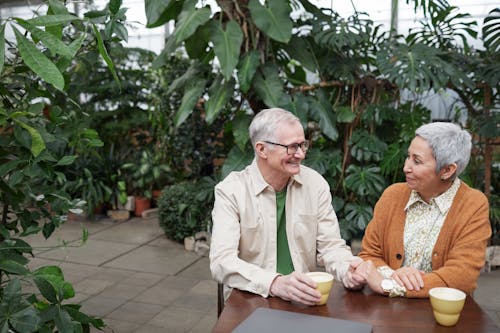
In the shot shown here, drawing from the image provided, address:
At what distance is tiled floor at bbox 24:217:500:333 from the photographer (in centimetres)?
318

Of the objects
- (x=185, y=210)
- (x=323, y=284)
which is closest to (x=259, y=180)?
(x=323, y=284)

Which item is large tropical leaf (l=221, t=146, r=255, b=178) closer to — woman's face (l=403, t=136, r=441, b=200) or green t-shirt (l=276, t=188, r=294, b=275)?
green t-shirt (l=276, t=188, r=294, b=275)

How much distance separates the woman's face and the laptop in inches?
26.2

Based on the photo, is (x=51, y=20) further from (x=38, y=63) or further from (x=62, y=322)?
(x=62, y=322)

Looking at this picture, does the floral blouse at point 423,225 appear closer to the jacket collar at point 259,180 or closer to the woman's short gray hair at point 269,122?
the jacket collar at point 259,180

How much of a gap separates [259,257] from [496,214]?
2.52 m

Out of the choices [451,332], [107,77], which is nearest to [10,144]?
[451,332]

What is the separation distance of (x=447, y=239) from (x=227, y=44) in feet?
6.88

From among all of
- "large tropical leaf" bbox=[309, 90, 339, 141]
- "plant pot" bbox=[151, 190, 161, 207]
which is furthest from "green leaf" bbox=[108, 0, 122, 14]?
"plant pot" bbox=[151, 190, 161, 207]

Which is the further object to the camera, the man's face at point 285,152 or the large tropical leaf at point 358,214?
the large tropical leaf at point 358,214

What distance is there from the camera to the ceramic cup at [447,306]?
4.38 ft

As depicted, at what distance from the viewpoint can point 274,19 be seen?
348 centimetres

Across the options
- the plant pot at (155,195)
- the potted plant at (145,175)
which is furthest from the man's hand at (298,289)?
the plant pot at (155,195)

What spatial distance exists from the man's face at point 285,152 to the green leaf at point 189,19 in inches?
65.6
